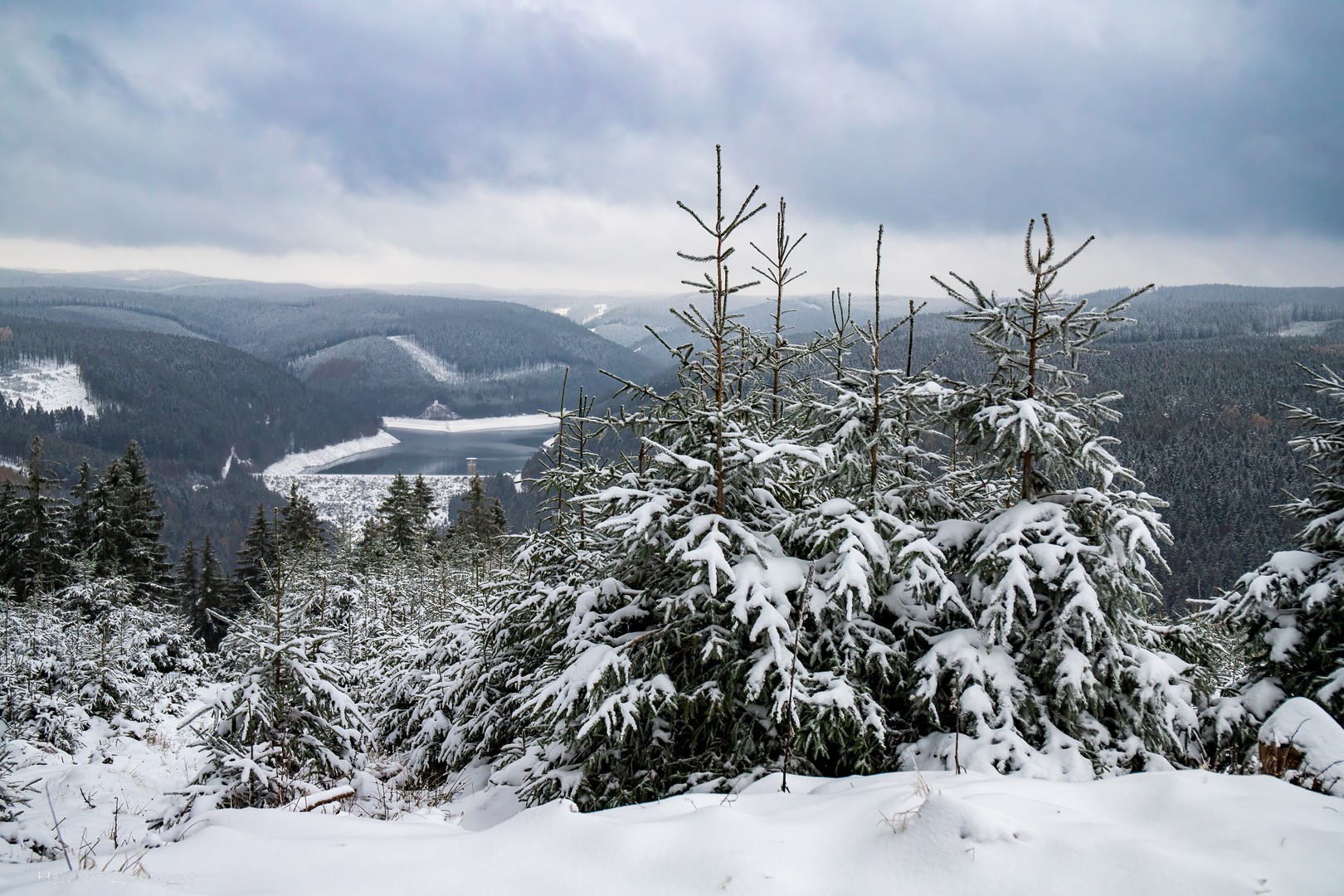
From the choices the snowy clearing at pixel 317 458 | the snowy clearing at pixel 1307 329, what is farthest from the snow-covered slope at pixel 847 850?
the snowy clearing at pixel 1307 329

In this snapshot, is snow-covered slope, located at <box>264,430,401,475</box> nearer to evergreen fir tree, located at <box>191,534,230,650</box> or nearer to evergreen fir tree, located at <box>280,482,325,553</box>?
evergreen fir tree, located at <box>280,482,325,553</box>

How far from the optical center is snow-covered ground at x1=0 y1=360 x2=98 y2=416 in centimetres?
15862

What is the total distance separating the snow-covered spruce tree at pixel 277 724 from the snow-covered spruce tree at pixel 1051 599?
20.2 ft

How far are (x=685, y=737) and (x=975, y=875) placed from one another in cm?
396

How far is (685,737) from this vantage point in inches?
249

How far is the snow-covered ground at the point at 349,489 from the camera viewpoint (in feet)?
386

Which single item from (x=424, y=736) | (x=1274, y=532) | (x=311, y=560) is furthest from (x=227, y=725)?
(x=1274, y=532)

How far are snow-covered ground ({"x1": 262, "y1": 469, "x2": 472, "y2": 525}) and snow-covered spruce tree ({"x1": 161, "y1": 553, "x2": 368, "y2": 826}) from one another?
10897cm

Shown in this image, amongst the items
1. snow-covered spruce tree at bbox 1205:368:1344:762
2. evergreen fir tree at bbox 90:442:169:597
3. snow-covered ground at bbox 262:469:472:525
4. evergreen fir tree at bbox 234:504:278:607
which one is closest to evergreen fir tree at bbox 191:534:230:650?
evergreen fir tree at bbox 234:504:278:607

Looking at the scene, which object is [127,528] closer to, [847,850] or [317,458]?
[847,850]

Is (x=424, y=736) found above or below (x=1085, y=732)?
below

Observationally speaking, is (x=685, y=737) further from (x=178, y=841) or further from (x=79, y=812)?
(x=79, y=812)

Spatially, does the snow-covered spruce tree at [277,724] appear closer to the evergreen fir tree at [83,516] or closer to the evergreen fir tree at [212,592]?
the evergreen fir tree at [83,516]

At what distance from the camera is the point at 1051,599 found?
18.7ft
